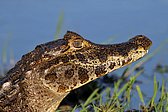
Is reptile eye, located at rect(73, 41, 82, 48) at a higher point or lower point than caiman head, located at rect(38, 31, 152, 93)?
higher

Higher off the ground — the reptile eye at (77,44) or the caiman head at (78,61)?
the reptile eye at (77,44)

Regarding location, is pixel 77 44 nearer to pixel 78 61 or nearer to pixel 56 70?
Answer: pixel 78 61

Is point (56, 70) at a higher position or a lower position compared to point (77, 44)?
lower

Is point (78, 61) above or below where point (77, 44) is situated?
below

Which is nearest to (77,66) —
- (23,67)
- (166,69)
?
(23,67)

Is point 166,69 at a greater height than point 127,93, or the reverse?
point 166,69

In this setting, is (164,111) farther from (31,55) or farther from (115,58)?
(31,55)

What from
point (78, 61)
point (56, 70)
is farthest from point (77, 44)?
point (56, 70)
